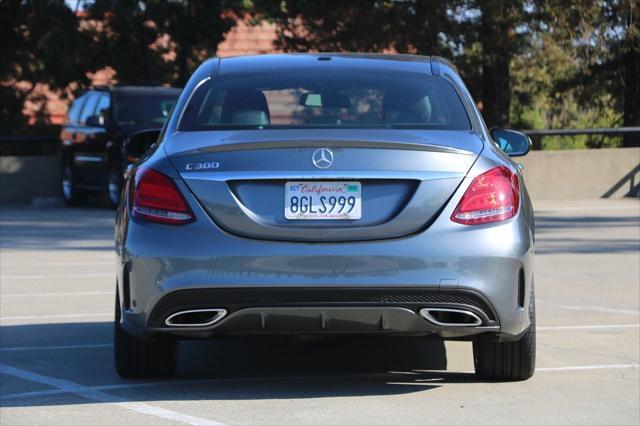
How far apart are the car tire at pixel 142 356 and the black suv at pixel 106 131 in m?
13.2

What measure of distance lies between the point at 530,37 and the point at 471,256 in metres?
21.6

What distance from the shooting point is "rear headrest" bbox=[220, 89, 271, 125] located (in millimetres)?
6973

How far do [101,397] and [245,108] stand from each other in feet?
4.90

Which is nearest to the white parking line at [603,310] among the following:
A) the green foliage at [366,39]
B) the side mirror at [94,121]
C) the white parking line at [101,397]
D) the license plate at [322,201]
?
the license plate at [322,201]

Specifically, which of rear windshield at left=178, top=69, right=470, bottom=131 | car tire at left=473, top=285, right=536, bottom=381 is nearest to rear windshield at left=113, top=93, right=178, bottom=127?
rear windshield at left=178, top=69, right=470, bottom=131

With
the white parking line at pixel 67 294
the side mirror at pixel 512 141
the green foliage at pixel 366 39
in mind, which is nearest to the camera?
the side mirror at pixel 512 141

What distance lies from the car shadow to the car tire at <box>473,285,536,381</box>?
0.17 m

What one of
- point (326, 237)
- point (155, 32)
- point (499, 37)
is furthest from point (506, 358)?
point (155, 32)

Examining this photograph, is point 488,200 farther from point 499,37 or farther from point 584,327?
point 499,37

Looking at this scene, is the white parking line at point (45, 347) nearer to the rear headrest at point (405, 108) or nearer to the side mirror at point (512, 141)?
the rear headrest at point (405, 108)

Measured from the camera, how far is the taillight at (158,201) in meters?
6.44

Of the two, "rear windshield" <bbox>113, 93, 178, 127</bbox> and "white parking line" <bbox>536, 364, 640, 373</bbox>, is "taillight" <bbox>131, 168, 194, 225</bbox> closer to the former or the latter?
"white parking line" <bbox>536, 364, 640, 373</bbox>

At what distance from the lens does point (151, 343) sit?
23.1ft

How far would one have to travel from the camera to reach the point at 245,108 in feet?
23.1
